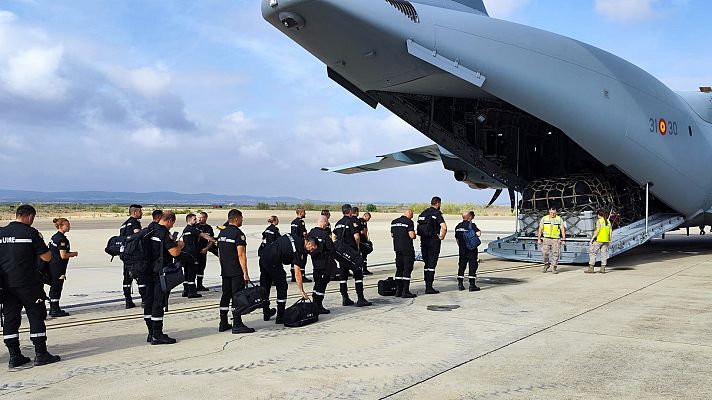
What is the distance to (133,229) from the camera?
369 inches

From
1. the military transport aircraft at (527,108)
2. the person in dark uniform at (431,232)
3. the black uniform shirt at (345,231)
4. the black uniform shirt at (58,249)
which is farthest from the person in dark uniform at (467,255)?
the black uniform shirt at (58,249)

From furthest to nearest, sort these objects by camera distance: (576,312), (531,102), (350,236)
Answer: (531,102) < (350,236) < (576,312)

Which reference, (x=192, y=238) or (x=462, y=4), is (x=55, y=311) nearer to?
(x=192, y=238)

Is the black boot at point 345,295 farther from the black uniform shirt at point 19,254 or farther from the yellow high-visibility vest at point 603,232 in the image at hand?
the yellow high-visibility vest at point 603,232

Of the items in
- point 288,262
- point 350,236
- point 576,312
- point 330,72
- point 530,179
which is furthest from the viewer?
point 530,179

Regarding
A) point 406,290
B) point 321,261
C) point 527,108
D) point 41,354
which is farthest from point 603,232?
point 41,354

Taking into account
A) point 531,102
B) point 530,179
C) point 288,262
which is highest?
point 531,102

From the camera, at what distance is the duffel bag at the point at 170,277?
262 inches

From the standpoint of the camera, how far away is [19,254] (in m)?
5.82

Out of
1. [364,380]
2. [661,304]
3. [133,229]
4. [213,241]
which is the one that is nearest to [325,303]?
[213,241]

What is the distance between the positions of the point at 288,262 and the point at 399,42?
548 cm

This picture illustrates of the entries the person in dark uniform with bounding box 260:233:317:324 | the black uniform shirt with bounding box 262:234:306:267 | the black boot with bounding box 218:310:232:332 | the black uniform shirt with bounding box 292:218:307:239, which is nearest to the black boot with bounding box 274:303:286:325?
the person in dark uniform with bounding box 260:233:317:324

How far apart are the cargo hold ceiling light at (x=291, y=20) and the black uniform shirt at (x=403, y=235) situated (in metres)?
4.06

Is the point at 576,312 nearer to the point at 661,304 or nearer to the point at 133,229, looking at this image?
the point at 661,304
